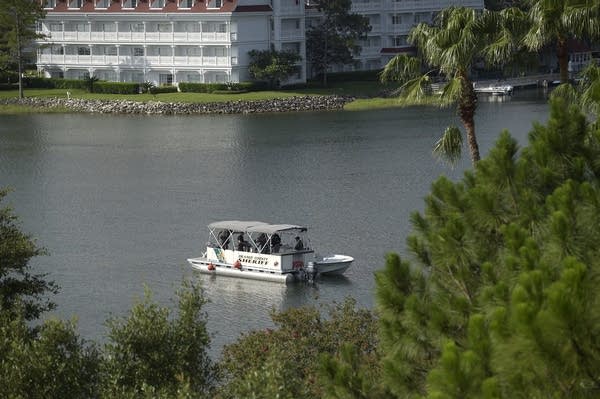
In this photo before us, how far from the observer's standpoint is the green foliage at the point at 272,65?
8006cm

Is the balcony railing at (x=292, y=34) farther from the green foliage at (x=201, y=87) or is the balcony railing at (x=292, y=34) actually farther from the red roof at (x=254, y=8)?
the green foliage at (x=201, y=87)

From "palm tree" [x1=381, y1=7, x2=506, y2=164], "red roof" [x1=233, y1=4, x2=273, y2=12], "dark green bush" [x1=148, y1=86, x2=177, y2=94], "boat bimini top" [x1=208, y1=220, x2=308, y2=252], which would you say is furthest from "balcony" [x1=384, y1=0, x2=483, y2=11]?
"palm tree" [x1=381, y1=7, x2=506, y2=164]

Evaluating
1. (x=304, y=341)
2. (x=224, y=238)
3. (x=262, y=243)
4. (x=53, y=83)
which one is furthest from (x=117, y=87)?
(x=304, y=341)

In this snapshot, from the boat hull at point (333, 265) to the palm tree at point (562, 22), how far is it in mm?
14052

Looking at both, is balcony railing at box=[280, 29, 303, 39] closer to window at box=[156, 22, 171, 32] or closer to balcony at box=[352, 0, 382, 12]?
window at box=[156, 22, 171, 32]

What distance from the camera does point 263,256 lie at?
37.5 metres

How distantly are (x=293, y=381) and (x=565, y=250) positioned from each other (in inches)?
267

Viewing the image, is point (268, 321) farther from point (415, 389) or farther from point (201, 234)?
point (415, 389)

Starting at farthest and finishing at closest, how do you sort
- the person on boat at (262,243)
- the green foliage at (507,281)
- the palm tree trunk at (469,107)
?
the person on boat at (262,243) < the palm tree trunk at (469,107) < the green foliage at (507,281)

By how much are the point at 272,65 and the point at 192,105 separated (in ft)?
20.0

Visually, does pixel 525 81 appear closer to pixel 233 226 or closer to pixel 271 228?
pixel 233 226

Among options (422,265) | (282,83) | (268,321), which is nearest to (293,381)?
(422,265)

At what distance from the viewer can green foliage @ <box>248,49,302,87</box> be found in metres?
80.1

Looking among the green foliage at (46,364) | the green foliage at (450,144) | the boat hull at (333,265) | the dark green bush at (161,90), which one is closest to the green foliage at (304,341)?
the green foliage at (46,364)
